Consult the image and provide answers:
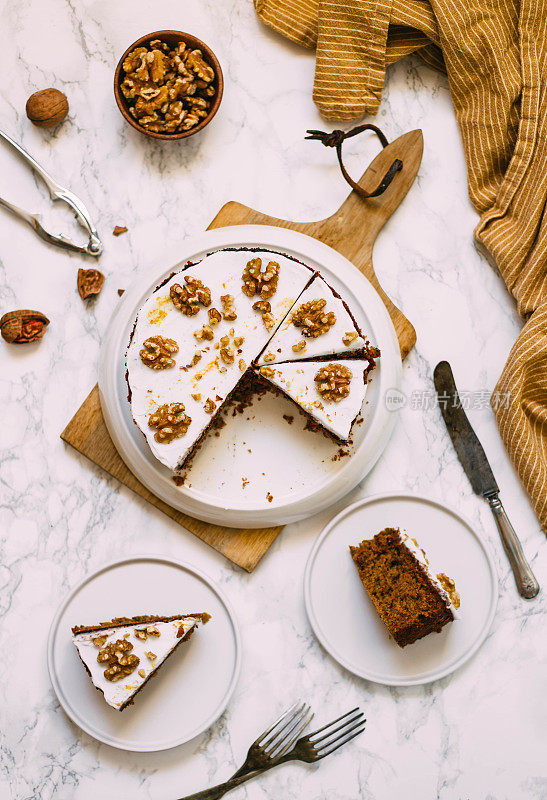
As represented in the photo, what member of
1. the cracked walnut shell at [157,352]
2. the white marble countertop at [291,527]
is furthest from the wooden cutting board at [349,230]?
the cracked walnut shell at [157,352]

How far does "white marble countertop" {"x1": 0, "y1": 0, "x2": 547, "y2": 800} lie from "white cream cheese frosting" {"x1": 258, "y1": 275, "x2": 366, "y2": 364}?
49 centimetres

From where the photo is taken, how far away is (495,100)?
3701mm

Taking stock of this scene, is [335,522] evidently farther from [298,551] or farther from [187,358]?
[187,358]

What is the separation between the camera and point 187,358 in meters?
3.43

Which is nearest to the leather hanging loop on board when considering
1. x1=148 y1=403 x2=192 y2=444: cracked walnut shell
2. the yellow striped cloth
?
the yellow striped cloth

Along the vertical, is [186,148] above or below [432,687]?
above

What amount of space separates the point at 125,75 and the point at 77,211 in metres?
0.68

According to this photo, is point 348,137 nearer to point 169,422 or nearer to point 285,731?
point 169,422

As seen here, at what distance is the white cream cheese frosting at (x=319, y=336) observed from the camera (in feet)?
11.2

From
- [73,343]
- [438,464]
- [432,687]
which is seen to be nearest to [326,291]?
[438,464]

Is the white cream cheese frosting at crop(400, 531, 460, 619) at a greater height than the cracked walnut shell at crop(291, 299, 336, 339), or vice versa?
the cracked walnut shell at crop(291, 299, 336, 339)

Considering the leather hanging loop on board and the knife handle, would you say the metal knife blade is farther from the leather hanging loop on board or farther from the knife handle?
the leather hanging loop on board

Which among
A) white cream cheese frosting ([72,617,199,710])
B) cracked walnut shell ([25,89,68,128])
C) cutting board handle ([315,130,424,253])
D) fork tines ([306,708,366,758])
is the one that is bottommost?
fork tines ([306,708,366,758])

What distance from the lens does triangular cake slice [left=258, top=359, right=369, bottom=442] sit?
133 inches
